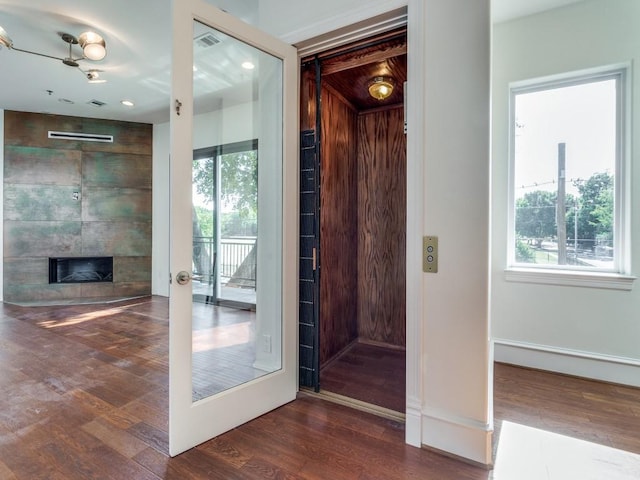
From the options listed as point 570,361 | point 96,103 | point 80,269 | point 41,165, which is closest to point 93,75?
point 96,103

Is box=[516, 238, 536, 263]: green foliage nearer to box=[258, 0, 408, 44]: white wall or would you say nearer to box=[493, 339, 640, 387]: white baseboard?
box=[493, 339, 640, 387]: white baseboard

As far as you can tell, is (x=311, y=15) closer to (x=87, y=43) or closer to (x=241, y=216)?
(x=241, y=216)

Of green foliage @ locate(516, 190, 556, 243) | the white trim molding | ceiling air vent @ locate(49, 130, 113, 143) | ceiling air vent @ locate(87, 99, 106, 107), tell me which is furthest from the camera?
ceiling air vent @ locate(49, 130, 113, 143)

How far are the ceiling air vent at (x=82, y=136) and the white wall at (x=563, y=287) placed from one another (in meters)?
6.09

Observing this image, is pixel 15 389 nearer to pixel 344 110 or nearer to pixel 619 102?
pixel 344 110

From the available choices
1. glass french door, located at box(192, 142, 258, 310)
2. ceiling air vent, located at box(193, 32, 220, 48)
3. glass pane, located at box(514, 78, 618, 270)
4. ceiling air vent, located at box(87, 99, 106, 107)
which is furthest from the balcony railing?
ceiling air vent, located at box(87, 99, 106, 107)

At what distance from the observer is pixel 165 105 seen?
5039 mm

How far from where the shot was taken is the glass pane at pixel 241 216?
7.03 feet

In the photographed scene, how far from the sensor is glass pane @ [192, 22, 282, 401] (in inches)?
84.4

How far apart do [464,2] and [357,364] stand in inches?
107

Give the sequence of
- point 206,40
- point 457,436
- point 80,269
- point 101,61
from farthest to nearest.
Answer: point 80,269
point 101,61
point 206,40
point 457,436

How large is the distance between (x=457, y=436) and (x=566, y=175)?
241 cm

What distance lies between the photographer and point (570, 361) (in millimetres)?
2691

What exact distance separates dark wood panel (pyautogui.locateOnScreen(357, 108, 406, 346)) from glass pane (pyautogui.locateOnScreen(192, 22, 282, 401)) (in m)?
1.45
